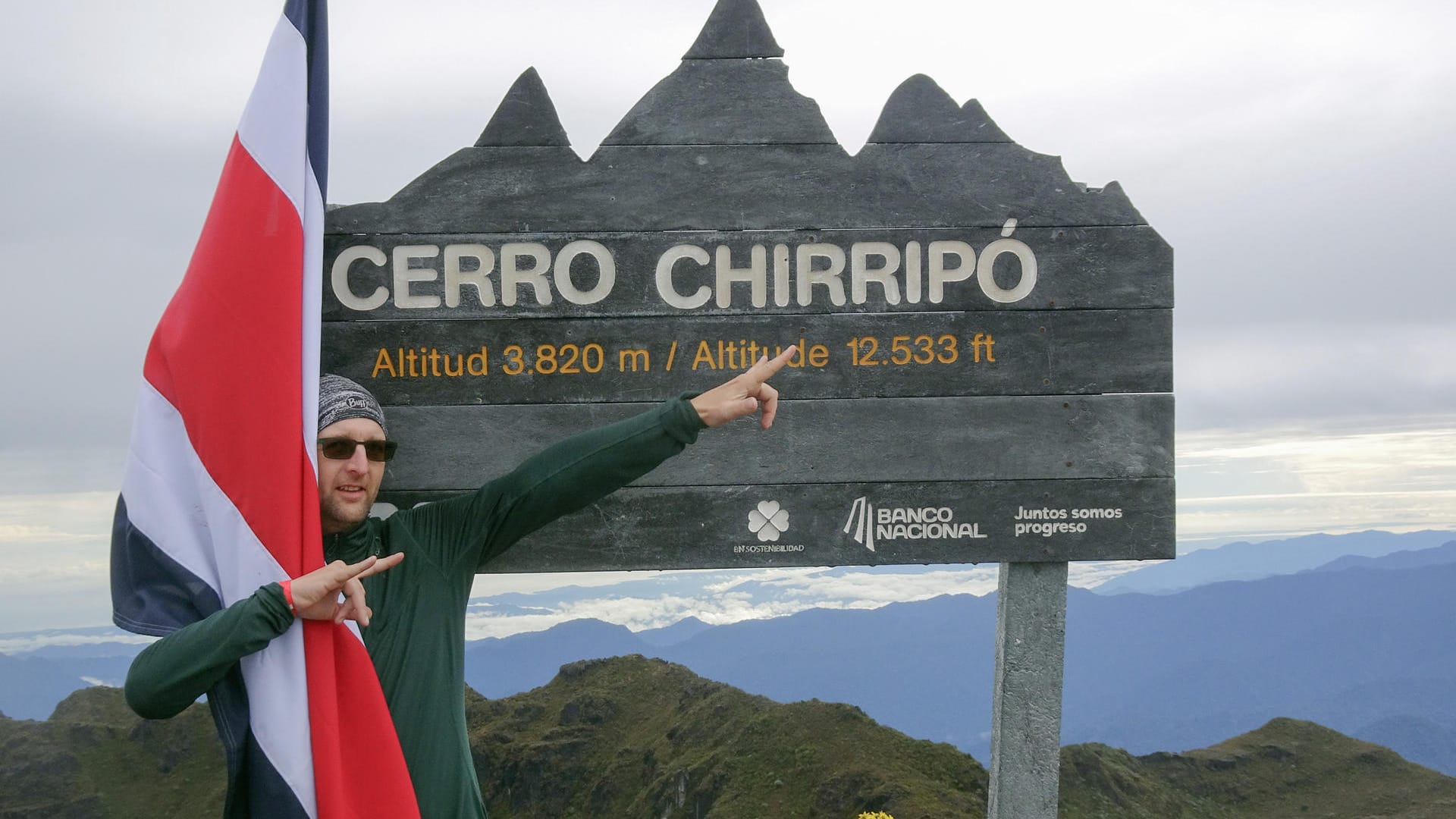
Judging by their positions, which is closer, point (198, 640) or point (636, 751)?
point (198, 640)

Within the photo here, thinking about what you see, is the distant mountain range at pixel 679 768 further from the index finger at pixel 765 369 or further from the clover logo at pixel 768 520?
the index finger at pixel 765 369

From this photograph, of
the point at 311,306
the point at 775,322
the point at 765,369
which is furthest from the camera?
the point at 775,322

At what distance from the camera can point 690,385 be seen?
13.1 feet

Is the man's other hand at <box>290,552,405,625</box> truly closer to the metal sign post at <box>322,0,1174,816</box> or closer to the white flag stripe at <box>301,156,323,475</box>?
the white flag stripe at <box>301,156,323,475</box>

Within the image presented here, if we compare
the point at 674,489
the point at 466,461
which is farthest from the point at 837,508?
the point at 466,461

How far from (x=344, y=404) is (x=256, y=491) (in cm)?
39

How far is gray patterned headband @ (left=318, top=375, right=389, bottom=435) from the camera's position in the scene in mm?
3270

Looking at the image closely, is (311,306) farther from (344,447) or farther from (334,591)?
(334,591)

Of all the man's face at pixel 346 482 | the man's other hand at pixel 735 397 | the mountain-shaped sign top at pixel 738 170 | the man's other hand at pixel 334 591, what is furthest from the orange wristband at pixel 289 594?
the mountain-shaped sign top at pixel 738 170

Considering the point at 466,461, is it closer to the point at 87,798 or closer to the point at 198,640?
the point at 198,640

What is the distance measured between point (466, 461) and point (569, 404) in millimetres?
429

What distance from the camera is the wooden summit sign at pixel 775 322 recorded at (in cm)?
400

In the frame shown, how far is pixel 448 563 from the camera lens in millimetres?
3309

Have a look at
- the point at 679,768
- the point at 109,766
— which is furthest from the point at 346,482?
the point at 109,766
